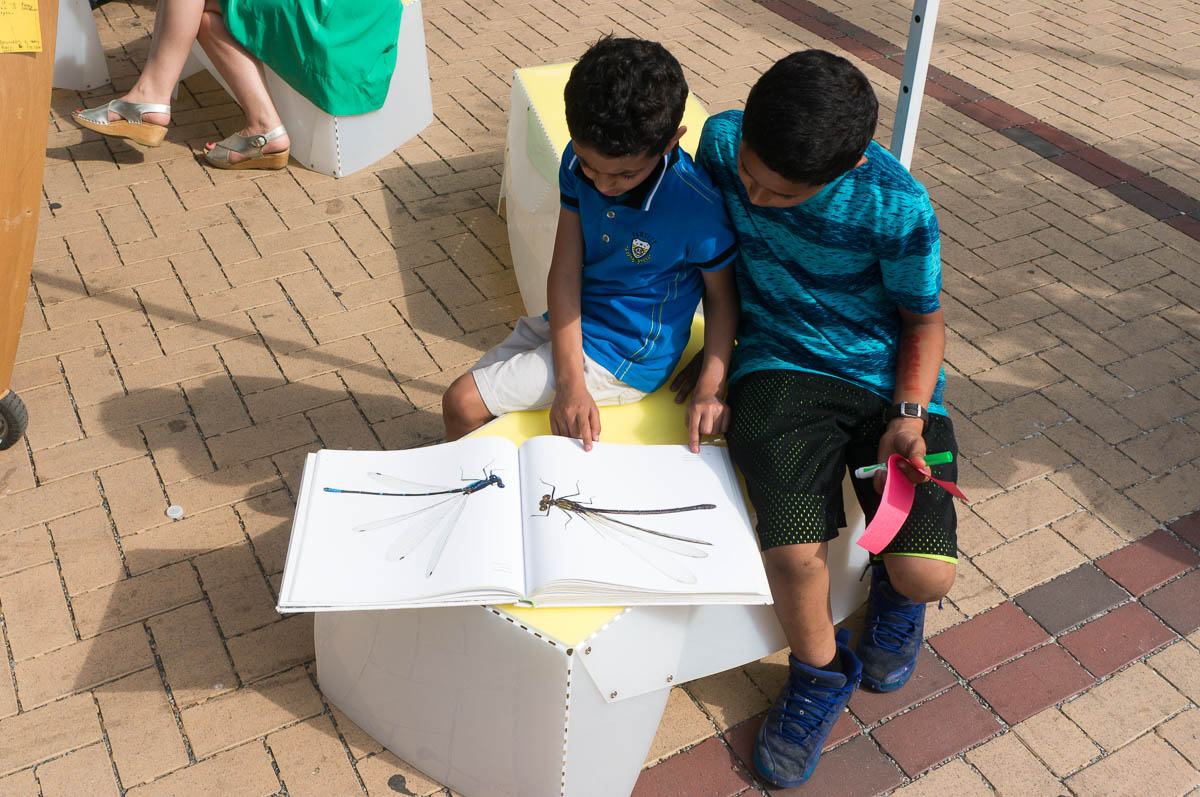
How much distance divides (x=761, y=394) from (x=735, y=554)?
43cm

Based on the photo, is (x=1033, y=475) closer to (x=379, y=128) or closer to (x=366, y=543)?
(x=366, y=543)

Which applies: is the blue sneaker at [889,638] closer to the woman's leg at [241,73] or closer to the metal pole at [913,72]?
the metal pole at [913,72]

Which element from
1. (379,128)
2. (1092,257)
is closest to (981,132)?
(1092,257)

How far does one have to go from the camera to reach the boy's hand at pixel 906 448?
223 cm

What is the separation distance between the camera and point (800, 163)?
2068 mm

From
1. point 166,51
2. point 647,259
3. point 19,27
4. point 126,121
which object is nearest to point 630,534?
point 647,259

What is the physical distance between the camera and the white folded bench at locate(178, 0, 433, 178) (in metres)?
4.54

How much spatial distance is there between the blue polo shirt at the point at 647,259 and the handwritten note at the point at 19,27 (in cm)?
165

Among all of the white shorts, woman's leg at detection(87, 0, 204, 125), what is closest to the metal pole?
the white shorts

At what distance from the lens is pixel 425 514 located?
2.16 meters

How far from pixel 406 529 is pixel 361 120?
2.94 m

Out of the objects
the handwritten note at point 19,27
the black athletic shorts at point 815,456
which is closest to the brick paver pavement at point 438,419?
the black athletic shorts at point 815,456

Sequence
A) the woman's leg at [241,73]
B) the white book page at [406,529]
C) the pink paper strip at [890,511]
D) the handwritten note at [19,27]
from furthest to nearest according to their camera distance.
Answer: the woman's leg at [241,73] → the handwritten note at [19,27] → the pink paper strip at [890,511] → the white book page at [406,529]

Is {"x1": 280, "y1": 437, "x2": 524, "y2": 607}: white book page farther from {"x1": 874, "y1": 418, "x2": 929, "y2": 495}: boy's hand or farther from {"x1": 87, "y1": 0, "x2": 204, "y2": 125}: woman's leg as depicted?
{"x1": 87, "y1": 0, "x2": 204, "y2": 125}: woman's leg
